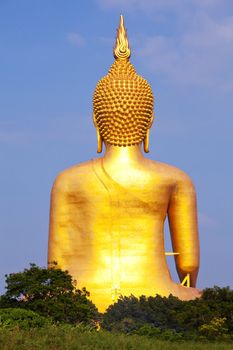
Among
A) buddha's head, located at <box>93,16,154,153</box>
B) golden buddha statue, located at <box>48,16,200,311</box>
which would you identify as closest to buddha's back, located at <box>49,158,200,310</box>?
golden buddha statue, located at <box>48,16,200,311</box>

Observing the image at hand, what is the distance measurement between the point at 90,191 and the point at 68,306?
4964 mm

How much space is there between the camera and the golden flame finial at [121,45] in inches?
1078

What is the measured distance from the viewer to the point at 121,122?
26.4 metres

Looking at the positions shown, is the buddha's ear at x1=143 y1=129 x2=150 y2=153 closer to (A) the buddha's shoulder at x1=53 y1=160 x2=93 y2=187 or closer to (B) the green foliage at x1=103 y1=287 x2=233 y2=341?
(A) the buddha's shoulder at x1=53 y1=160 x2=93 y2=187

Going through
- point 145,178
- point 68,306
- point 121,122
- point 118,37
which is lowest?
point 68,306

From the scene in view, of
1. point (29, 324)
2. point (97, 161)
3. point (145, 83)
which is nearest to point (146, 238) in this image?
point (97, 161)

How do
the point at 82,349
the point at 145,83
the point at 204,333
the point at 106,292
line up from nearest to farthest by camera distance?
the point at 82,349, the point at 204,333, the point at 106,292, the point at 145,83

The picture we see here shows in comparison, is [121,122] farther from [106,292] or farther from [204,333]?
[204,333]

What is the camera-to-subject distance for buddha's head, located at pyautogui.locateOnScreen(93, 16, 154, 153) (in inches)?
1037

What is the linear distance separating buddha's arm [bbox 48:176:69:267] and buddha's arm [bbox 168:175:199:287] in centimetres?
316

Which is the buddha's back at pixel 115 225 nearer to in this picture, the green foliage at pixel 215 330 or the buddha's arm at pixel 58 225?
the buddha's arm at pixel 58 225

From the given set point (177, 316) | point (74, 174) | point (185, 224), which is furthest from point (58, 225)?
point (177, 316)

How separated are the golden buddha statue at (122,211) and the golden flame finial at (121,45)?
943 mm

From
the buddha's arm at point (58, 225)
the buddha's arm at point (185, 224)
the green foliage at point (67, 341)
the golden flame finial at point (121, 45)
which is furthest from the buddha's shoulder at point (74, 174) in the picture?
the green foliage at point (67, 341)
